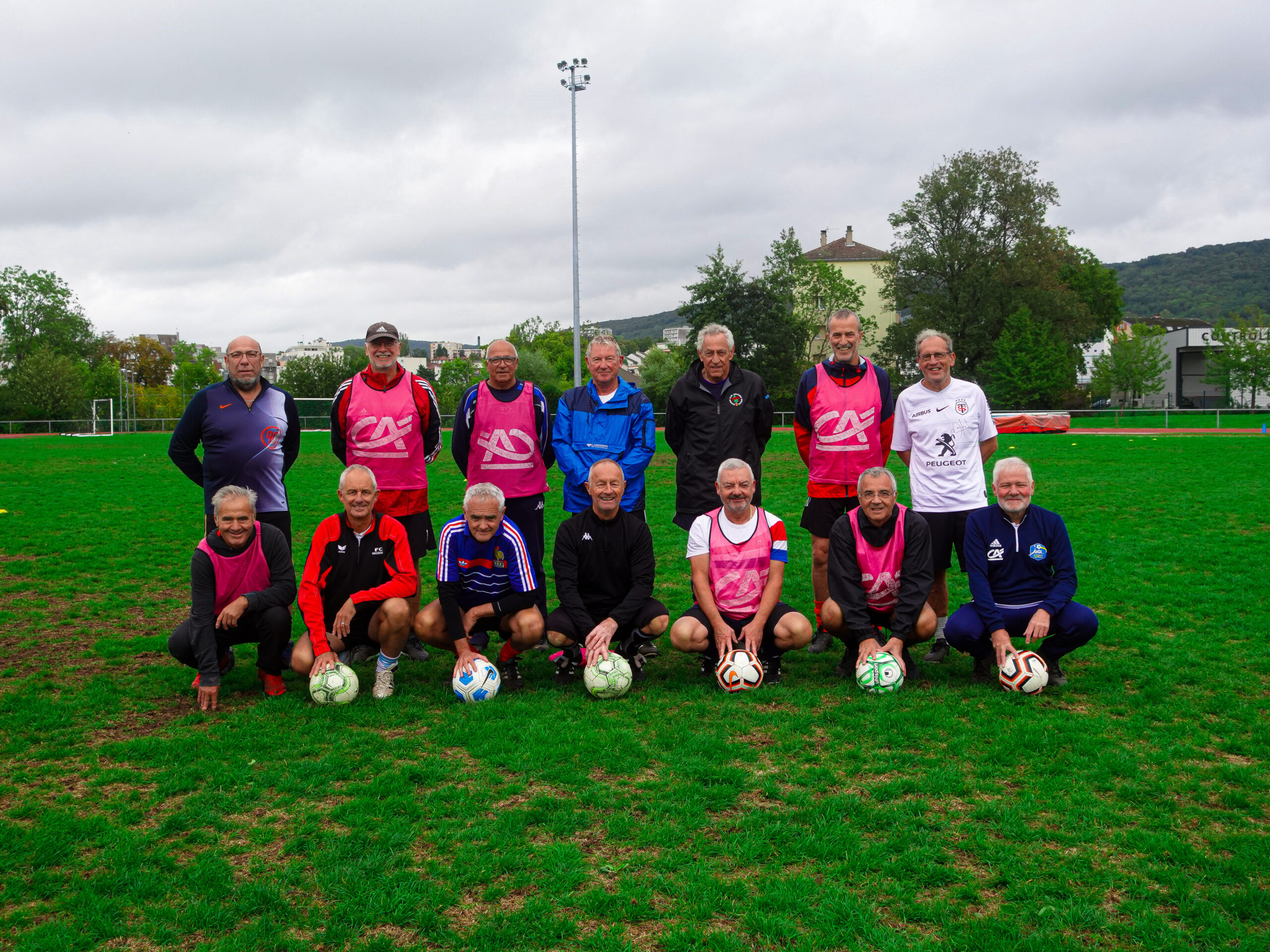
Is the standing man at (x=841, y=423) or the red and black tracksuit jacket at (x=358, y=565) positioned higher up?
the standing man at (x=841, y=423)

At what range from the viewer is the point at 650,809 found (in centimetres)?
365

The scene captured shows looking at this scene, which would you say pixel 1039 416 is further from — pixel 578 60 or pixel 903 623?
pixel 903 623

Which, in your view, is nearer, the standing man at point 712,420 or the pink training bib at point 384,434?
the pink training bib at point 384,434

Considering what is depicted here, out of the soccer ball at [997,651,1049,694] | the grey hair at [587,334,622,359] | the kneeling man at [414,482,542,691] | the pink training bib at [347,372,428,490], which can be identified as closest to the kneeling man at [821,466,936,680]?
the soccer ball at [997,651,1049,694]

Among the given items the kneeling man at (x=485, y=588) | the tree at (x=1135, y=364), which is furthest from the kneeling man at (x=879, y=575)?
the tree at (x=1135, y=364)

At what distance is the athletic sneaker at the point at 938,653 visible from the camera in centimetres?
566

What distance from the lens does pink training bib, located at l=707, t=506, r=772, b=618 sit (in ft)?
17.5

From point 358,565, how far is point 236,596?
2.39 ft

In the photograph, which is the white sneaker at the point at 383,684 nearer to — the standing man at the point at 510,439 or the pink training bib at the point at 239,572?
the pink training bib at the point at 239,572

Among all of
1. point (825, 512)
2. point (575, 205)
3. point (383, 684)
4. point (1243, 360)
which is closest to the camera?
point (383, 684)

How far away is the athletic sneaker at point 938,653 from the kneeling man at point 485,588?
2580mm

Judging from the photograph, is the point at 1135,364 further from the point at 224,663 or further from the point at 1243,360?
the point at 224,663

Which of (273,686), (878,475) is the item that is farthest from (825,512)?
(273,686)

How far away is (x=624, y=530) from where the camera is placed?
546 cm
